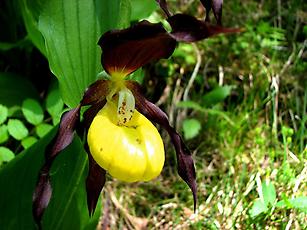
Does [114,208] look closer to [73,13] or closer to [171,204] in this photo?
[171,204]

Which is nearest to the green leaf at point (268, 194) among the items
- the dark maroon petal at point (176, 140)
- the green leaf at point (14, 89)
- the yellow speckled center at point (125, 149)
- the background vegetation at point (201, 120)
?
the background vegetation at point (201, 120)

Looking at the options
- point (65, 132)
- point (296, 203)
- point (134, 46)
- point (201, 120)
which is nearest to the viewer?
point (134, 46)

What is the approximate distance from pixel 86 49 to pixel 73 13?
0.09m

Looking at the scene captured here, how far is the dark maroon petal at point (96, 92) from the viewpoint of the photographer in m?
1.32

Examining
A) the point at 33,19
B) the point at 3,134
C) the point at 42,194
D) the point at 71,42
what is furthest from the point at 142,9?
the point at 42,194

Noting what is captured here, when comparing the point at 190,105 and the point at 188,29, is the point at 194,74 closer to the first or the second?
the point at 190,105

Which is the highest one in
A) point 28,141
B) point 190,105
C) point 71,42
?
point 71,42

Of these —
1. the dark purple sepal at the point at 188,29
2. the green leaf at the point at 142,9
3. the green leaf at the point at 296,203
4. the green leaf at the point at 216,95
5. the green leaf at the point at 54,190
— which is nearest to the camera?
the dark purple sepal at the point at 188,29

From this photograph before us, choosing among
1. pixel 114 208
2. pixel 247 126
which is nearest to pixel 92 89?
pixel 114 208

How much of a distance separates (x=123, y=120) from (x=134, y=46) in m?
0.24

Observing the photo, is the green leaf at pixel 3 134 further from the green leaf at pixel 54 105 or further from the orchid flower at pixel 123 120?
the orchid flower at pixel 123 120

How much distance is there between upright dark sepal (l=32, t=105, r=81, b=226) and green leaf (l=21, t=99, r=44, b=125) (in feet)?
2.13

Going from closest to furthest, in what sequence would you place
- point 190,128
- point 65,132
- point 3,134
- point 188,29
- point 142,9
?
point 188,29
point 65,132
point 3,134
point 142,9
point 190,128

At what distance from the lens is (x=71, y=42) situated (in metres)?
1.33
